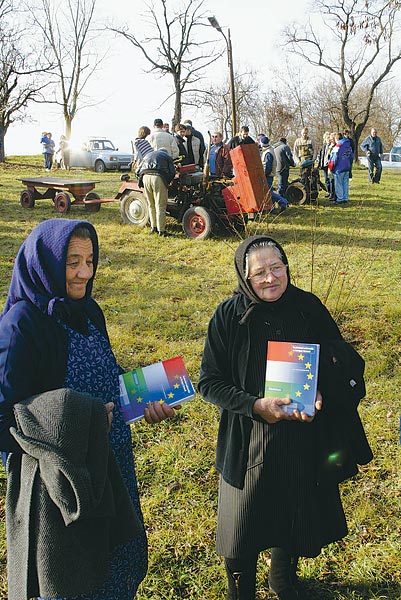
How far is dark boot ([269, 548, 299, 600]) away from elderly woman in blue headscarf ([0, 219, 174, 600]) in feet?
2.37

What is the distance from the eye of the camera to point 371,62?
30922 mm

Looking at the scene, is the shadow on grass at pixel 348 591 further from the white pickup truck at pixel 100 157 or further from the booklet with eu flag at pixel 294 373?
the white pickup truck at pixel 100 157

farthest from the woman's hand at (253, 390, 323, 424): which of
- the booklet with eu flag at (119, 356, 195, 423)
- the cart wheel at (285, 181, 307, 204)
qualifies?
the cart wheel at (285, 181, 307, 204)

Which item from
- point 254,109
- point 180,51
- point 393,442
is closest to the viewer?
point 393,442

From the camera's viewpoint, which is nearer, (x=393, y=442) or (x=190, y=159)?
(x=393, y=442)

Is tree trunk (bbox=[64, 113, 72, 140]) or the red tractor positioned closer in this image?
the red tractor

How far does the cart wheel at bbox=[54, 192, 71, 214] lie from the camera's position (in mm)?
12672

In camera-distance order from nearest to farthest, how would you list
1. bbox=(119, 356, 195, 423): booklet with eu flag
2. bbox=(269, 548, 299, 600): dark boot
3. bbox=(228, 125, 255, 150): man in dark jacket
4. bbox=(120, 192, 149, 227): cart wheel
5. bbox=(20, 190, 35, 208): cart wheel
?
bbox=(119, 356, 195, 423): booklet with eu flag, bbox=(269, 548, 299, 600): dark boot, bbox=(120, 192, 149, 227): cart wheel, bbox=(228, 125, 255, 150): man in dark jacket, bbox=(20, 190, 35, 208): cart wheel

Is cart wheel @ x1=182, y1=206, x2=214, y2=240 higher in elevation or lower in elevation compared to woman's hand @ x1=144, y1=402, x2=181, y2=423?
higher

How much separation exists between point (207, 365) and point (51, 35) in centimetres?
4069

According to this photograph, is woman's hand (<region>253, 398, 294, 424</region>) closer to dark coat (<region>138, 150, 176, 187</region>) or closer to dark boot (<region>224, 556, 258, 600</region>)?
dark boot (<region>224, 556, 258, 600</region>)

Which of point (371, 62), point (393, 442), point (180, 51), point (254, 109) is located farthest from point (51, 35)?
point (393, 442)

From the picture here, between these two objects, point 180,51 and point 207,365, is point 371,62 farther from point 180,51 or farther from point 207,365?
point 207,365

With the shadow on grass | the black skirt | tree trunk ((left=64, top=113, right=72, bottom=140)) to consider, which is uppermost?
tree trunk ((left=64, top=113, right=72, bottom=140))
